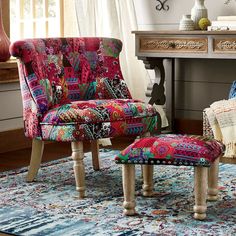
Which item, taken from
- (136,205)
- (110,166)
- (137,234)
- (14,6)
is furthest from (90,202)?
(14,6)

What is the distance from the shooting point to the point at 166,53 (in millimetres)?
4812

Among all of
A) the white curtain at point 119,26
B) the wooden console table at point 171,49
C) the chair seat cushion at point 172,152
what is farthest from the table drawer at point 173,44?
the chair seat cushion at point 172,152

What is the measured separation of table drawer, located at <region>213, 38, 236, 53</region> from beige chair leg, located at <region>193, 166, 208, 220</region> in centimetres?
177

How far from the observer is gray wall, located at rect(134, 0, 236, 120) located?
16.8 ft

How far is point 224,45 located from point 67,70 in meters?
1.23

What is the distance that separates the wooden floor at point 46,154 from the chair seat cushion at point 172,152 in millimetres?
1364

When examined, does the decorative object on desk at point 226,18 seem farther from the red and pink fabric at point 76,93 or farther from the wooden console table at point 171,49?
the red and pink fabric at point 76,93

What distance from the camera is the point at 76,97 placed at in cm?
384

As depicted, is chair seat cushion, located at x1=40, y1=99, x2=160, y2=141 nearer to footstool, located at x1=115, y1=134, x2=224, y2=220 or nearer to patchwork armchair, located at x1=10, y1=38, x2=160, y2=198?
patchwork armchair, located at x1=10, y1=38, x2=160, y2=198

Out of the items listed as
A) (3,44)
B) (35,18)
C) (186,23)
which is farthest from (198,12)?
(3,44)

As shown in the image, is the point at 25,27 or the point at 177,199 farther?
the point at 25,27

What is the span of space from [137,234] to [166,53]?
7.60ft

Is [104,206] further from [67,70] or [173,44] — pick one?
[173,44]

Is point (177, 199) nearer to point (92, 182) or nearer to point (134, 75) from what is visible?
point (92, 182)
